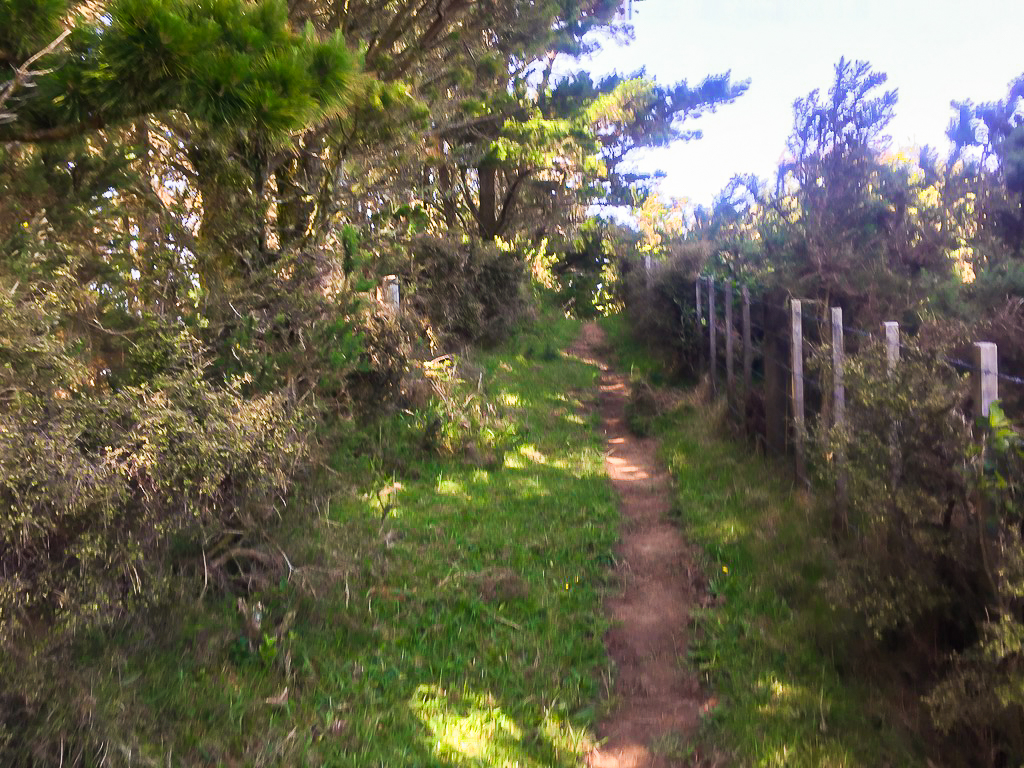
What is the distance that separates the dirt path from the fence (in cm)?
125

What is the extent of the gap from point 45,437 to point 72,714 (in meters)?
1.07

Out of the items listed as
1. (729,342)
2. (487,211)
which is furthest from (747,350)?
(487,211)

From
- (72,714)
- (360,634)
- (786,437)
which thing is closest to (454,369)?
(786,437)

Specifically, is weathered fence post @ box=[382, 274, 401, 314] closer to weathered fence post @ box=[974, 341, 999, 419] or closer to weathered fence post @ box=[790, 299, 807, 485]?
weathered fence post @ box=[790, 299, 807, 485]

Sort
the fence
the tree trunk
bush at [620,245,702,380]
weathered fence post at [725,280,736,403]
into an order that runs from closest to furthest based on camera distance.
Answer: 1. the fence
2. weathered fence post at [725,280,736,403]
3. bush at [620,245,702,380]
4. the tree trunk

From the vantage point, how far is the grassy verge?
3.73 meters

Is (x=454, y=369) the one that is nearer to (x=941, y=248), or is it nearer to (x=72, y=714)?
(x=941, y=248)

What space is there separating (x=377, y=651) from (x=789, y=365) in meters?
4.93

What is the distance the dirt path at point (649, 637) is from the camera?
398 cm

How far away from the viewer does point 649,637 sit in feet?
16.5

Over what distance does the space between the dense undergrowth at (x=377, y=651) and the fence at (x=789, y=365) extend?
6.41 ft

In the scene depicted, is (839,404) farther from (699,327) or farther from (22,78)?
(699,327)

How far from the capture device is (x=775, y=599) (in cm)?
523

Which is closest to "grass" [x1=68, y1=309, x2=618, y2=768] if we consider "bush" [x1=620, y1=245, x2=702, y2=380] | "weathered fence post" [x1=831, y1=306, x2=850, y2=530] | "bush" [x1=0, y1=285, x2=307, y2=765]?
"bush" [x1=0, y1=285, x2=307, y2=765]
